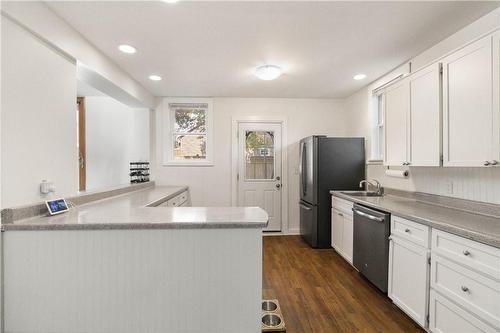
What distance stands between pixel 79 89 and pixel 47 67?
244cm

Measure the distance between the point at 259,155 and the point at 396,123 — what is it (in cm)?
234

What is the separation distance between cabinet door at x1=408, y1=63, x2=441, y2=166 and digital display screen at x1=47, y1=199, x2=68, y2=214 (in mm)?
2921

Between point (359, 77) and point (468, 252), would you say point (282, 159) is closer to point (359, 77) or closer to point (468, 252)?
point (359, 77)

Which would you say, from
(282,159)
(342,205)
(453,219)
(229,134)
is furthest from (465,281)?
(229,134)

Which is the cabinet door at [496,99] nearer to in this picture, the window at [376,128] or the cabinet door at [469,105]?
the cabinet door at [469,105]

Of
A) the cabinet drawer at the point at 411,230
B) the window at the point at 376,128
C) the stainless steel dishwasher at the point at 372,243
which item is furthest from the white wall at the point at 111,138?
the cabinet drawer at the point at 411,230

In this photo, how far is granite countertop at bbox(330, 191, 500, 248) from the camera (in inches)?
55.5

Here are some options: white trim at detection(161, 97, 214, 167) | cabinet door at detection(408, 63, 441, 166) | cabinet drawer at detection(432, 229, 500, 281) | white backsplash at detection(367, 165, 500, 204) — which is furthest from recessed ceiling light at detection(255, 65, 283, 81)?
cabinet drawer at detection(432, 229, 500, 281)

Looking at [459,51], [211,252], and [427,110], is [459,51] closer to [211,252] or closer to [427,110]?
[427,110]

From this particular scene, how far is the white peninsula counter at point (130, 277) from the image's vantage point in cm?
142

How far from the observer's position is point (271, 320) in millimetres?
1976

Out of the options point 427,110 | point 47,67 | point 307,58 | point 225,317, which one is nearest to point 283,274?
point 225,317

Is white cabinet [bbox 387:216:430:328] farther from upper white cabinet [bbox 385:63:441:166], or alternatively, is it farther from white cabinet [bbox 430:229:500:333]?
upper white cabinet [bbox 385:63:441:166]

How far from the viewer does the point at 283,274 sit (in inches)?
114
